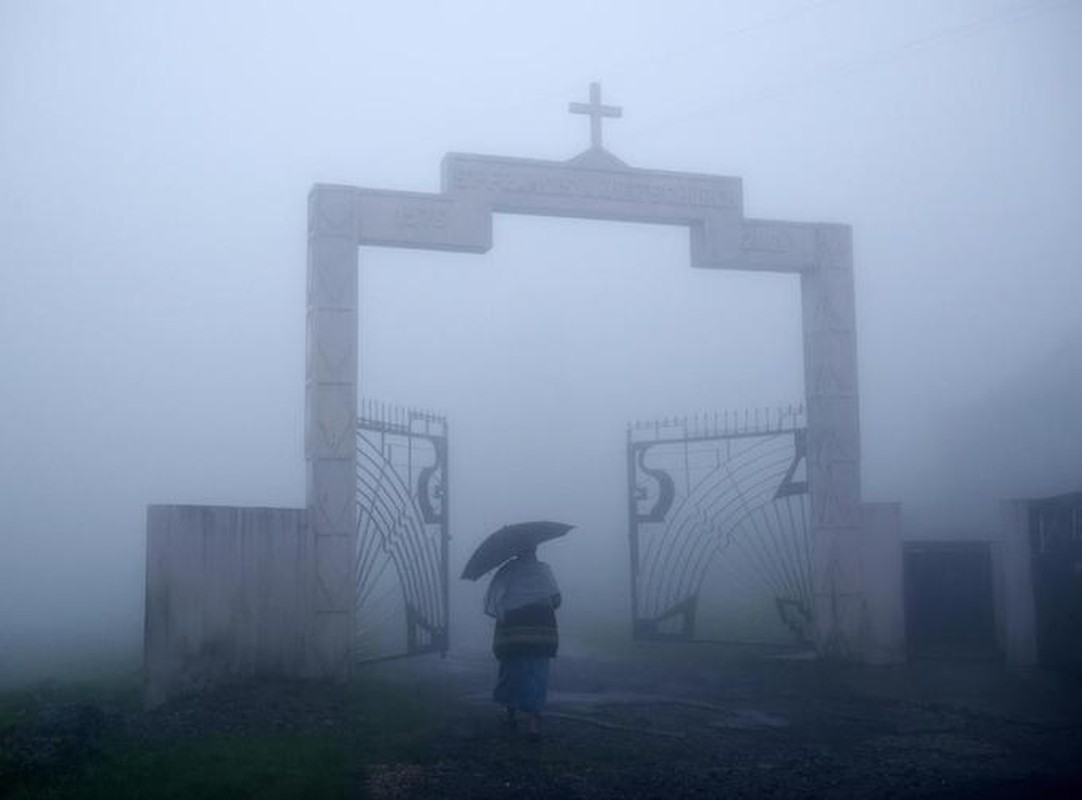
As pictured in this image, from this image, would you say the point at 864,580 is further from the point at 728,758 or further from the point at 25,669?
the point at 25,669

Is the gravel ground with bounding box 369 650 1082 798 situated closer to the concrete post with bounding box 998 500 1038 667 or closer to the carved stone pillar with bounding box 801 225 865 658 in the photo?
the concrete post with bounding box 998 500 1038 667

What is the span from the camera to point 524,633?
8.86 meters

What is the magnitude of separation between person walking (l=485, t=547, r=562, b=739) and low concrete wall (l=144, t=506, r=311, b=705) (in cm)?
256

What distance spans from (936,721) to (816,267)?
5619 mm

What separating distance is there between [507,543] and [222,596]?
2.98m

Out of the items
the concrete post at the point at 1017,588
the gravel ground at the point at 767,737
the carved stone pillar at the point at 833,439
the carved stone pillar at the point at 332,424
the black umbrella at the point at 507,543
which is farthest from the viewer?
the carved stone pillar at the point at 833,439

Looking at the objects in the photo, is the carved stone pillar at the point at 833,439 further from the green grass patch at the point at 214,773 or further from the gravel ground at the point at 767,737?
the green grass patch at the point at 214,773

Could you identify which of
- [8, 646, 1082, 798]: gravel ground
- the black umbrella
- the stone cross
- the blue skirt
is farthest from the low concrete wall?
the stone cross

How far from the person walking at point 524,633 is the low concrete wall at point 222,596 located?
2560mm

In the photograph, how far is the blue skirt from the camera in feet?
28.6

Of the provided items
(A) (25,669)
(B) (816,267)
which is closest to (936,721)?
(B) (816,267)

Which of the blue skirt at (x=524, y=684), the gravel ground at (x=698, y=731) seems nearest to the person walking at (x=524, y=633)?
the blue skirt at (x=524, y=684)

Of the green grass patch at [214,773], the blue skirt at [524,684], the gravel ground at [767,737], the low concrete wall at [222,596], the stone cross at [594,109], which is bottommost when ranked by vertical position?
the gravel ground at [767,737]

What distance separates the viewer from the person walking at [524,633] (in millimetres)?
8766
